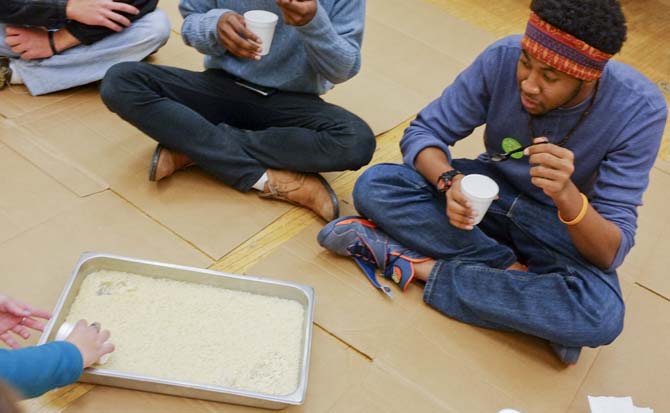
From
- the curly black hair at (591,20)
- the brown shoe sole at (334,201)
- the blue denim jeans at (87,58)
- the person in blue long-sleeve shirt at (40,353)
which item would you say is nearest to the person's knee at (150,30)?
the blue denim jeans at (87,58)

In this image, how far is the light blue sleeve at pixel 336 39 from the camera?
148cm

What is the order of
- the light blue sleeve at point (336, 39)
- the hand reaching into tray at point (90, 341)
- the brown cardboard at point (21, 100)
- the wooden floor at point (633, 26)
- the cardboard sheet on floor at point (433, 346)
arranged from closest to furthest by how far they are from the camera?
the hand reaching into tray at point (90, 341), the cardboard sheet on floor at point (433, 346), the light blue sleeve at point (336, 39), the brown cardboard at point (21, 100), the wooden floor at point (633, 26)

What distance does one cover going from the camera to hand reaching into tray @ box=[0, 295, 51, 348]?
115 cm

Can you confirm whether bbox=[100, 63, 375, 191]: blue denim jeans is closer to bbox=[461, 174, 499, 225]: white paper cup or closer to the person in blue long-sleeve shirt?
bbox=[461, 174, 499, 225]: white paper cup

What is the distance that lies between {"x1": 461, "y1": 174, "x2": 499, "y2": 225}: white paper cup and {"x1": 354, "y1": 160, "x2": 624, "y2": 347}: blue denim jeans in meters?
0.21

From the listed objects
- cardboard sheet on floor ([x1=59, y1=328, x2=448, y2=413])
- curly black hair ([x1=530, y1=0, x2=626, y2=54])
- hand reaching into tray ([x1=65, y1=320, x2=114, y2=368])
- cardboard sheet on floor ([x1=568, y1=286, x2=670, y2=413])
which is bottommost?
cardboard sheet on floor ([x1=568, y1=286, x2=670, y2=413])

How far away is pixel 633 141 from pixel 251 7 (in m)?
0.97

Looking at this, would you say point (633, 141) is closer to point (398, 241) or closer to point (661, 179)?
point (398, 241)

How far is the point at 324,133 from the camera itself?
1.67 m

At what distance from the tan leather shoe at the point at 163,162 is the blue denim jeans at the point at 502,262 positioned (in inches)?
19.5

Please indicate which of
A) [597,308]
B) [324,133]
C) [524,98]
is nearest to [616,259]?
[597,308]

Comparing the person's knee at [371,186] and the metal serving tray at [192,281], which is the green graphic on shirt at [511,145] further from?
the metal serving tray at [192,281]

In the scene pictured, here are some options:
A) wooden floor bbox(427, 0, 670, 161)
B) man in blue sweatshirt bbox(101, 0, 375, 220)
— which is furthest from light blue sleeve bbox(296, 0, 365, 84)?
wooden floor bbox(427, 0, 670, 161)

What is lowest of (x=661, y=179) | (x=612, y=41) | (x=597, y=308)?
(x=661, y=179)
